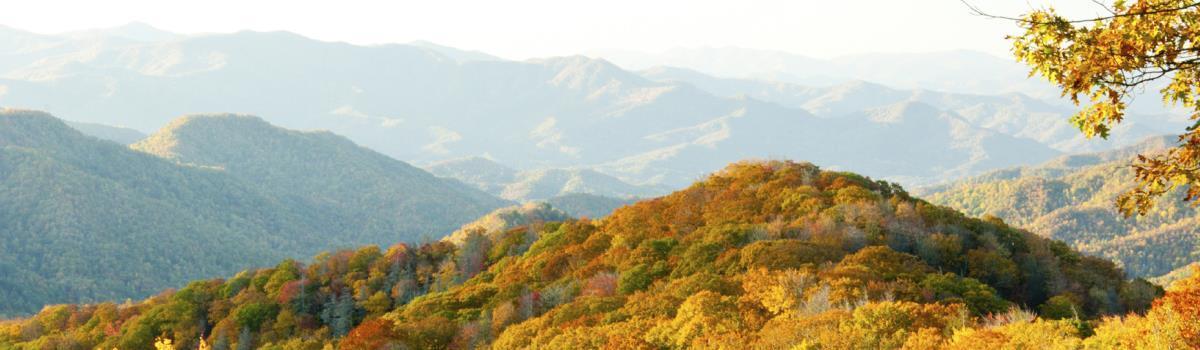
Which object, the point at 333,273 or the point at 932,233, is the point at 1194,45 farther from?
the point at 333,273

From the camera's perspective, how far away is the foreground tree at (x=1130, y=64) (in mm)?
14836

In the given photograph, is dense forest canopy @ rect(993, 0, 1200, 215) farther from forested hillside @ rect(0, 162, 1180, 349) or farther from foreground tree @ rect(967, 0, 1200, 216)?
forested hillside @ rect(0, 162, 1180, 349)

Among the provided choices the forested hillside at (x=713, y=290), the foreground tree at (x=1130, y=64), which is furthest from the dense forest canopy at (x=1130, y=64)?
the forested hillside at (x=713, y=290)

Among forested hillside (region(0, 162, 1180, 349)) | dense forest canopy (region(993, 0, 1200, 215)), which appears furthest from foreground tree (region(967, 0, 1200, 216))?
forested hillside (region(0, 162, 1180, 349))

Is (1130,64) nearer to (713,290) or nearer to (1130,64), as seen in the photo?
(1130,64)

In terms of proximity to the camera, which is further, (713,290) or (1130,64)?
(713,290)

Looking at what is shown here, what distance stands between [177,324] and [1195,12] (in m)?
77.6

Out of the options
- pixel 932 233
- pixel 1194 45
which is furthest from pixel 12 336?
pixel 1194 45

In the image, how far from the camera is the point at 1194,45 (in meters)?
14.7

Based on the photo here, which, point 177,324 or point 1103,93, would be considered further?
point 177,324

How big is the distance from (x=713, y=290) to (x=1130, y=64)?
2601cm

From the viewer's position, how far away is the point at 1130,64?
597 inches

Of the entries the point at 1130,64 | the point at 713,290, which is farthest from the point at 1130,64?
the point at 713,290

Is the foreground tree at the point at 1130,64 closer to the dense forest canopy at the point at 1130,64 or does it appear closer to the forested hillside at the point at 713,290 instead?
the dense forest canopy at the point at 1130,64
